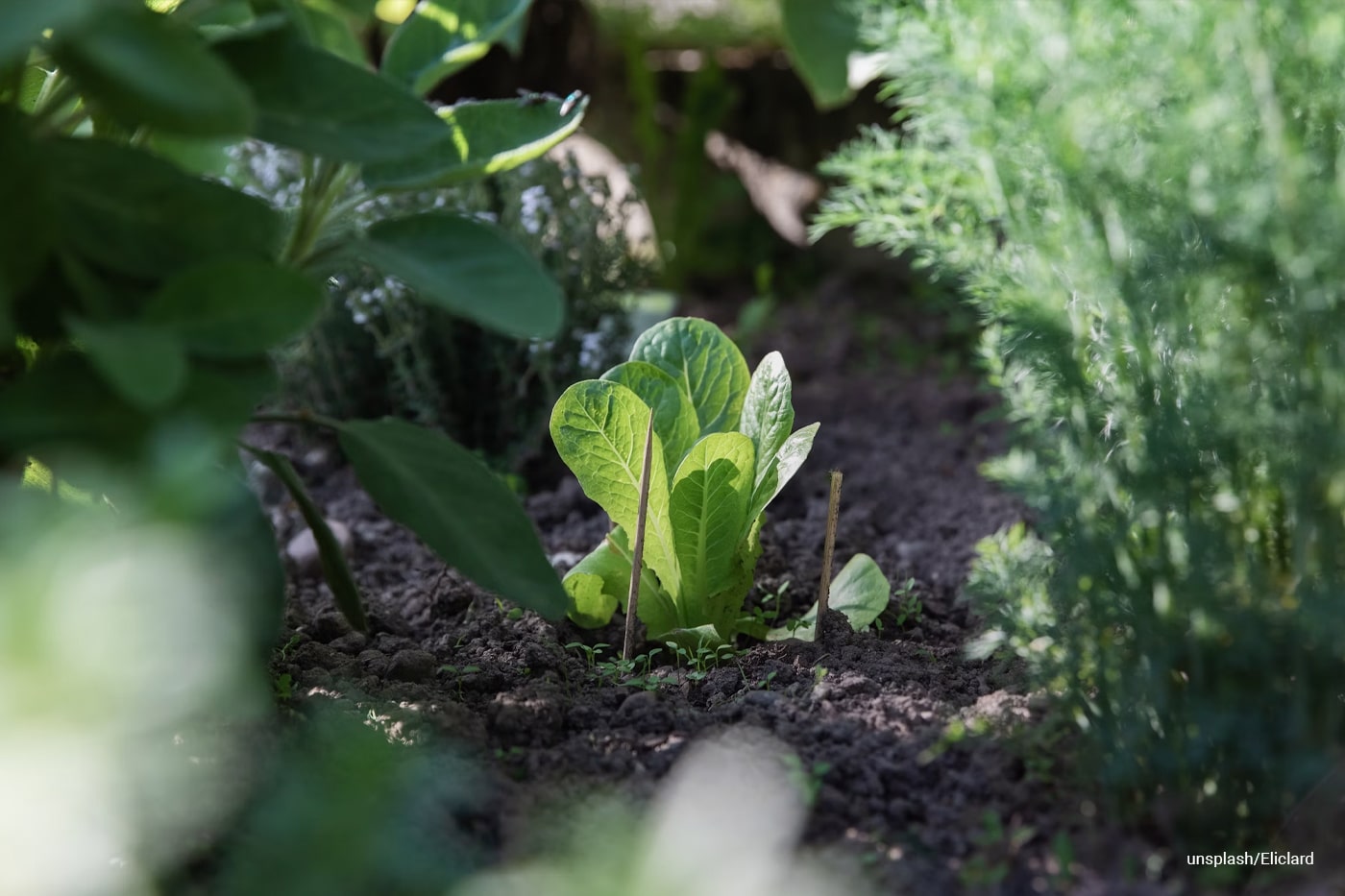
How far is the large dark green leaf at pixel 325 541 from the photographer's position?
1079 millimetres

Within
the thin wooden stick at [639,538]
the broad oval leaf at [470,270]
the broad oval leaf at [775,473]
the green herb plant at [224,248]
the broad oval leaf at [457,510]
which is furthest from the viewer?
the broad oval leaf at [775,473]

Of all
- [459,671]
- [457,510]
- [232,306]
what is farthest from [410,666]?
[232,306]

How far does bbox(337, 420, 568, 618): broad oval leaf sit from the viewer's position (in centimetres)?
100

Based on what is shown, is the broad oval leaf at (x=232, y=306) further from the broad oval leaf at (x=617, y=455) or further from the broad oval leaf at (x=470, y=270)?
the broad oval leaf at (x=617, y=455)

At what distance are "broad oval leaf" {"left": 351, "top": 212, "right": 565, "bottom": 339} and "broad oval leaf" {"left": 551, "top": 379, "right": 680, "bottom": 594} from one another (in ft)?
0.98

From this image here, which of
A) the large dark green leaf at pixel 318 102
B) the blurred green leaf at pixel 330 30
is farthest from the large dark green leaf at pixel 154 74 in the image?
the blurred green leaf at pixel 330 30

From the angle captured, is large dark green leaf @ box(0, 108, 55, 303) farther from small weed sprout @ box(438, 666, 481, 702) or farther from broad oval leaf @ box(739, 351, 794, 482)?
broad oval leaf @ box(739, 351, 794, 482)

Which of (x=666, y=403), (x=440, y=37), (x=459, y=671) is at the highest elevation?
(x=440, y=37)

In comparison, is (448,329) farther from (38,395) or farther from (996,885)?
(996,885)

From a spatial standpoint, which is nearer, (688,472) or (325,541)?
(325,541)

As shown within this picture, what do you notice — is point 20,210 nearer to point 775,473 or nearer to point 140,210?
point 140,210

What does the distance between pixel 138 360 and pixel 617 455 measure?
65 cm

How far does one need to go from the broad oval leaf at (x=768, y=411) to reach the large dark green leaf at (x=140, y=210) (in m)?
0.66

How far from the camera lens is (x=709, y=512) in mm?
1318
